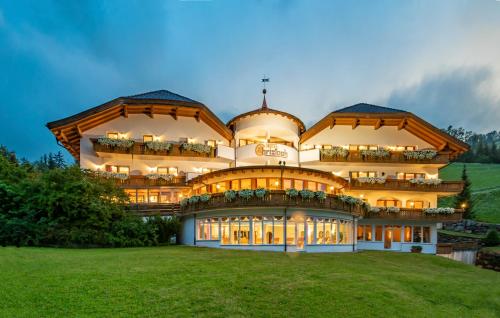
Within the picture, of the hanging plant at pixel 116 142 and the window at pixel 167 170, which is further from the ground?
the hanging plant at pixel 116 142

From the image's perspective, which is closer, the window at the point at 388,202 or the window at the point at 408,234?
the window at the point at 408,234

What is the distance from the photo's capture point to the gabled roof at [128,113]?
30344mm

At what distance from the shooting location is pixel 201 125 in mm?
34312

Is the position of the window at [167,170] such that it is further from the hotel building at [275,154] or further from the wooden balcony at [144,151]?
the wooden balcony at [144,151]

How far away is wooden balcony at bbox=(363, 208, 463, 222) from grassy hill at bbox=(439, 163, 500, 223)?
99.6 ft

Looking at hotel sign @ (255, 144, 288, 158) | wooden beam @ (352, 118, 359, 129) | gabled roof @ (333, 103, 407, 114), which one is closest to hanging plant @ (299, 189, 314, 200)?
hotel sign @ (255, 144, 288, 158)

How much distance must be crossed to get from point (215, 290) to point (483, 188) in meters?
82.6

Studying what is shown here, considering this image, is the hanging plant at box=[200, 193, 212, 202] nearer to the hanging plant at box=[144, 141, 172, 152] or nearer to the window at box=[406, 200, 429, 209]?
the hanging plant at box=[144, 141, 172, 152]

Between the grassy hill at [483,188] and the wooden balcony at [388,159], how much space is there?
29.6 m

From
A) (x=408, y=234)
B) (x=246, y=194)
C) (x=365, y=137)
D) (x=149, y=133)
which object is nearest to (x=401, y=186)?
(x=408, y=234)

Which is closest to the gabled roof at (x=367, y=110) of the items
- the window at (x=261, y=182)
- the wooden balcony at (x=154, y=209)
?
the window at (x=261, y=182)

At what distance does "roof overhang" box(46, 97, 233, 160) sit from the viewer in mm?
30328

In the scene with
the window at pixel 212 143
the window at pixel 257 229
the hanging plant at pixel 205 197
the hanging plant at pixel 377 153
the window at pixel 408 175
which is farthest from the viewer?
the window at pixel 408 175

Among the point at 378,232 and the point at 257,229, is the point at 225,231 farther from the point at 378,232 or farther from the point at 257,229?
the point at 378,232
